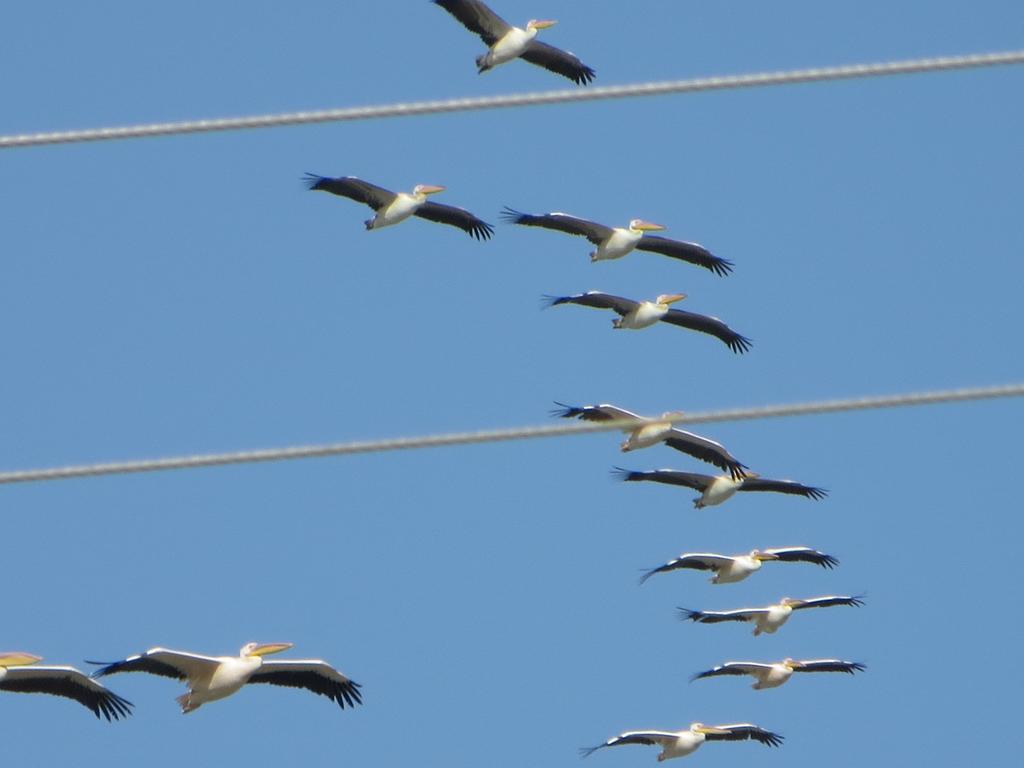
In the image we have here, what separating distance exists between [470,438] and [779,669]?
2436 cm

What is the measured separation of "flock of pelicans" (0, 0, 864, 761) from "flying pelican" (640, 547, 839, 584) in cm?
2

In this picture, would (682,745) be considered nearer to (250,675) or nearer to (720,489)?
(720,489)

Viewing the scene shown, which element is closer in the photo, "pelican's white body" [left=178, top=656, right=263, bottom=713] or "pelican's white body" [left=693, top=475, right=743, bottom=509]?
"pelican's white body" [left=178, top=656, right=263, bottom=713]

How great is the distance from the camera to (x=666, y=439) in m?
28.8

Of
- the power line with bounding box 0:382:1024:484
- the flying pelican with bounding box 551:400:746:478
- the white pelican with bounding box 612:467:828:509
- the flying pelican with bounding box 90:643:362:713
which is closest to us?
the power line with bounding box 0:382:1024:484

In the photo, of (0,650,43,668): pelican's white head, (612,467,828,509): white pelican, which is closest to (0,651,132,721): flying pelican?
(0,650,43,668): pelican's white head

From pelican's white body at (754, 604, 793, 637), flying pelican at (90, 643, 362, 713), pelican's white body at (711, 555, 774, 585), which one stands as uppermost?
pelican's white body at (711, 555, 774, 585)

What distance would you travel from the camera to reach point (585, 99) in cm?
995

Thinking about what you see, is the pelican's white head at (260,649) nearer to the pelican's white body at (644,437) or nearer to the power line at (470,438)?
the pelican's white body at (644,437)

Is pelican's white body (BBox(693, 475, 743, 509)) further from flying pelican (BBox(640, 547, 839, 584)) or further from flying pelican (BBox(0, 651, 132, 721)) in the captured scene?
flying pelican (BBox(0, 651, 132, 721))

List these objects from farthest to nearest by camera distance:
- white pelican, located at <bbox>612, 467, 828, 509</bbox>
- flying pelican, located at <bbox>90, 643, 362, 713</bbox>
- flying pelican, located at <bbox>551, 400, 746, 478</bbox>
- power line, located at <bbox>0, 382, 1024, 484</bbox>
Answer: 1. white pelican, located at <bbox>612, 467, 828, 509</bbox>
2. flying pelican, located at <bbox>551, 400, 746, 478</bbox>
3. flying pelican, located at <bbox>90, 643, 362, 713</bbox>
4. power line, located at <bbox>0, 382, 1024, 484</bbox>

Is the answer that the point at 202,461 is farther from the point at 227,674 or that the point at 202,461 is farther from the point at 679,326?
the point at 679,326

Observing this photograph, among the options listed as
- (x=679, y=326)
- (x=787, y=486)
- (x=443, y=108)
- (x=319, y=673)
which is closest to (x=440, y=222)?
(x=679, y=326)

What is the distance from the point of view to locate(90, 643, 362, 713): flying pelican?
21453mm
